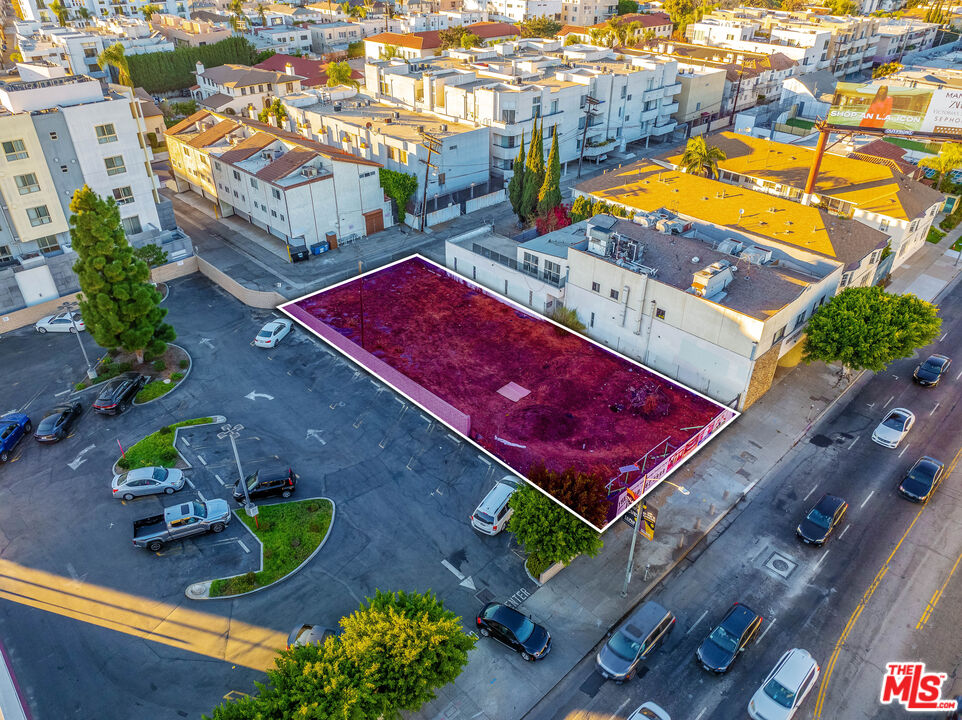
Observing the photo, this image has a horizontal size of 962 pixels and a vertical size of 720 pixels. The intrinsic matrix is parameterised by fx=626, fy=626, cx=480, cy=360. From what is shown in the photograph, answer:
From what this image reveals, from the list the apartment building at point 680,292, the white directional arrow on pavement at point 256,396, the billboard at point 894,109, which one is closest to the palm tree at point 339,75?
the apartment building at point 680,292

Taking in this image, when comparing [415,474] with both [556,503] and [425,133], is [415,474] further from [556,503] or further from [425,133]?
[425,133]

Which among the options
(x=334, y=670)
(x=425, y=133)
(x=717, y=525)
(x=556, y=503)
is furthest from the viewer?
(x=425, y=133)

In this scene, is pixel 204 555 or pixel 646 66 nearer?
pixel 204 555

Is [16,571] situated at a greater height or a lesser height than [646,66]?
lesser

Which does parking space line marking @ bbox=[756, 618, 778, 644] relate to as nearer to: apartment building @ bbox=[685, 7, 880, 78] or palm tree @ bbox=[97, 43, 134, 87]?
apartment building @ bbox=[685, 7, 880, 78]

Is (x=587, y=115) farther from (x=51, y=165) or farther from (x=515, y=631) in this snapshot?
(x=515, y=631)

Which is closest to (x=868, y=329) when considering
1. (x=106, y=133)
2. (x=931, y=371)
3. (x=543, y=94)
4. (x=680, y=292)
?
(x=931, y=371)

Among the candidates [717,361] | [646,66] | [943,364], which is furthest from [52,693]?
[646,66]
